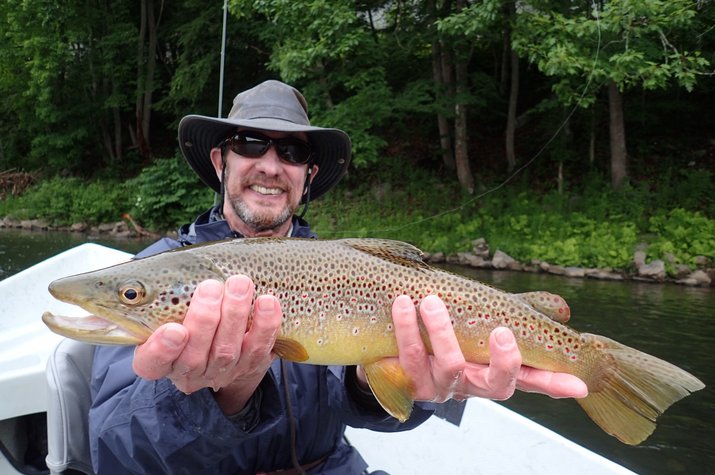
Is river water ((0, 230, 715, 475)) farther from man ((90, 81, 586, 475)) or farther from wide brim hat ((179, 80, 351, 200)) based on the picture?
wide brim hat ((179, 80, 351, 200))

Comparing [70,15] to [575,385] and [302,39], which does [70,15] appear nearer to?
[302,39]

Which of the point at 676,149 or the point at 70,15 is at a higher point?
the point at 70,15

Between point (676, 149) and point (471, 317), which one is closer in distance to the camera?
point (471, 317)

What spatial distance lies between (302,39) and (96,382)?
13.6 meters

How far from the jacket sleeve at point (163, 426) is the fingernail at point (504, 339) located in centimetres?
92

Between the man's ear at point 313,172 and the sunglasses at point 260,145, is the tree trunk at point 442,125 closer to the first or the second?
the man's ear at point 313,172

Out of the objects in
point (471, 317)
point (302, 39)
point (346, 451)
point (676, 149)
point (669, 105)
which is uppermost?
point (302, 39)

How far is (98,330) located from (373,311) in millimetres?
1045

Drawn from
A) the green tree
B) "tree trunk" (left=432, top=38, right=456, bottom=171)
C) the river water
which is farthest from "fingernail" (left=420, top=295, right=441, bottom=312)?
"tree trunk" (left=432, top=38, right=456, bottom=171)

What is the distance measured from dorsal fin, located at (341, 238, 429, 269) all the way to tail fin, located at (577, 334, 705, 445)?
85 cm

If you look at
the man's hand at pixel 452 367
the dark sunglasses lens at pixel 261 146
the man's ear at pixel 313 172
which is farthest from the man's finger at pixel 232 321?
the man's ear at pixel 313 172

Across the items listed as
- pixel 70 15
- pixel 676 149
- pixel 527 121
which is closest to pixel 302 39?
pixel 527 121

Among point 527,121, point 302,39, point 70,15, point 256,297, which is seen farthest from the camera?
point 70,15

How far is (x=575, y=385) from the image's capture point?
2264 mm
